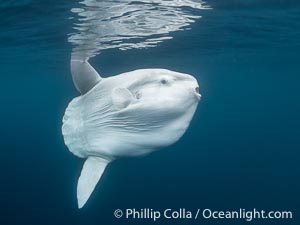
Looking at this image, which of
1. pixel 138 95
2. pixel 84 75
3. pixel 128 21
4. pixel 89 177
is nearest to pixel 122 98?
pixel 138 95

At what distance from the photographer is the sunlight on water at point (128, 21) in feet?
31.2

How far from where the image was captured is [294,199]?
24750 mm

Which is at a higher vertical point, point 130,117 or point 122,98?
point 122,98

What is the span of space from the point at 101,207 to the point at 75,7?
1563 cm

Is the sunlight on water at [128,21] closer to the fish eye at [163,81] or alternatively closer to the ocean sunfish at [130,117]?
the ocean sunfish at [130,117]

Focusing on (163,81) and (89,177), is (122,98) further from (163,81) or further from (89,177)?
(89,177)

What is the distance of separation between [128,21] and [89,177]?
687cm

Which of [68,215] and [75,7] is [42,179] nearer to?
[68,215]

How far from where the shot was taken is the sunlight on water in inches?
374

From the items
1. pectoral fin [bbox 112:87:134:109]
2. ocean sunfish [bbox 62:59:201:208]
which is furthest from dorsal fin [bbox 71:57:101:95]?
pectoral fin [bbox 112:87:134:109]

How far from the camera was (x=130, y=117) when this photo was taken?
5.02 m

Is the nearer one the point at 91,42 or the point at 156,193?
the point at 91,42

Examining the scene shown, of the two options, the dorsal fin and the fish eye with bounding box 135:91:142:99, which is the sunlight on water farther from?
the fish eye with bounding box 135:91:142:99

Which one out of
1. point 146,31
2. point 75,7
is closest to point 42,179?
point 146,31
